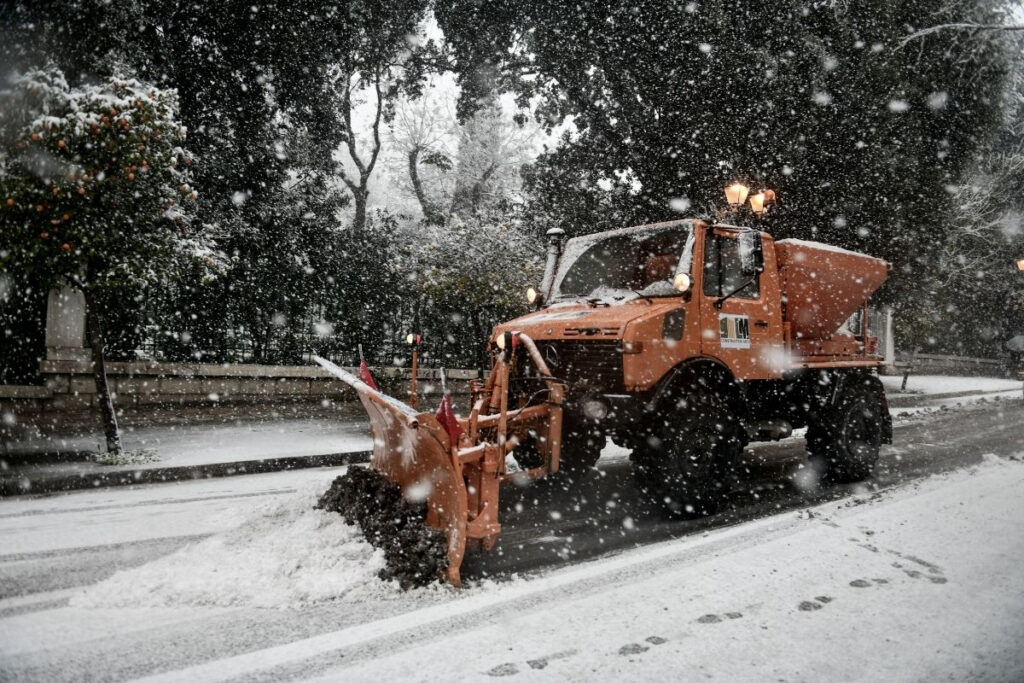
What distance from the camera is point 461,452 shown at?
3758 millimetres

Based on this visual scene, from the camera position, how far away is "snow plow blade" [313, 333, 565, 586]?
3.71m

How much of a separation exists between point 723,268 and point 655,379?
1.42m

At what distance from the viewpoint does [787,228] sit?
562 inches

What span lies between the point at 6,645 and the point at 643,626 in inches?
119

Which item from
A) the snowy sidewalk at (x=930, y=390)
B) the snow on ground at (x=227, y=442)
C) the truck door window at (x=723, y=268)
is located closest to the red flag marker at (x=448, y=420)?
the truck door window at (x=723, y=268)

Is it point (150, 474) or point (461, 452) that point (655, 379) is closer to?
point (461, 452)

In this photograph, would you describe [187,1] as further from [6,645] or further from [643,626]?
[643,626]

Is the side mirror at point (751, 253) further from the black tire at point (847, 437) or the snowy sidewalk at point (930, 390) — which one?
the snowy sidewalk at point (930, 390)

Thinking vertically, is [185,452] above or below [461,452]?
below

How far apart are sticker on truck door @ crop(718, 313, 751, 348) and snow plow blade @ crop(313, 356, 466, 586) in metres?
3.01

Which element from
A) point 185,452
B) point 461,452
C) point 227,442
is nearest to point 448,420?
point 461,452

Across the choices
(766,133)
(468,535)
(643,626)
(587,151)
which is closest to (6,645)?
(468,535)

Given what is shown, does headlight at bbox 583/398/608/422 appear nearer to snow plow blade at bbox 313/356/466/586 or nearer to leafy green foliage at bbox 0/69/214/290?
snow plow blade at bbox 313/356/466/586

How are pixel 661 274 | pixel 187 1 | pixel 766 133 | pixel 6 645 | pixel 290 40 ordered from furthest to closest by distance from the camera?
pixel 766 133 → pixel 290 40 → pixel 187 1 → pixel 661 274 → pixel 6 645
